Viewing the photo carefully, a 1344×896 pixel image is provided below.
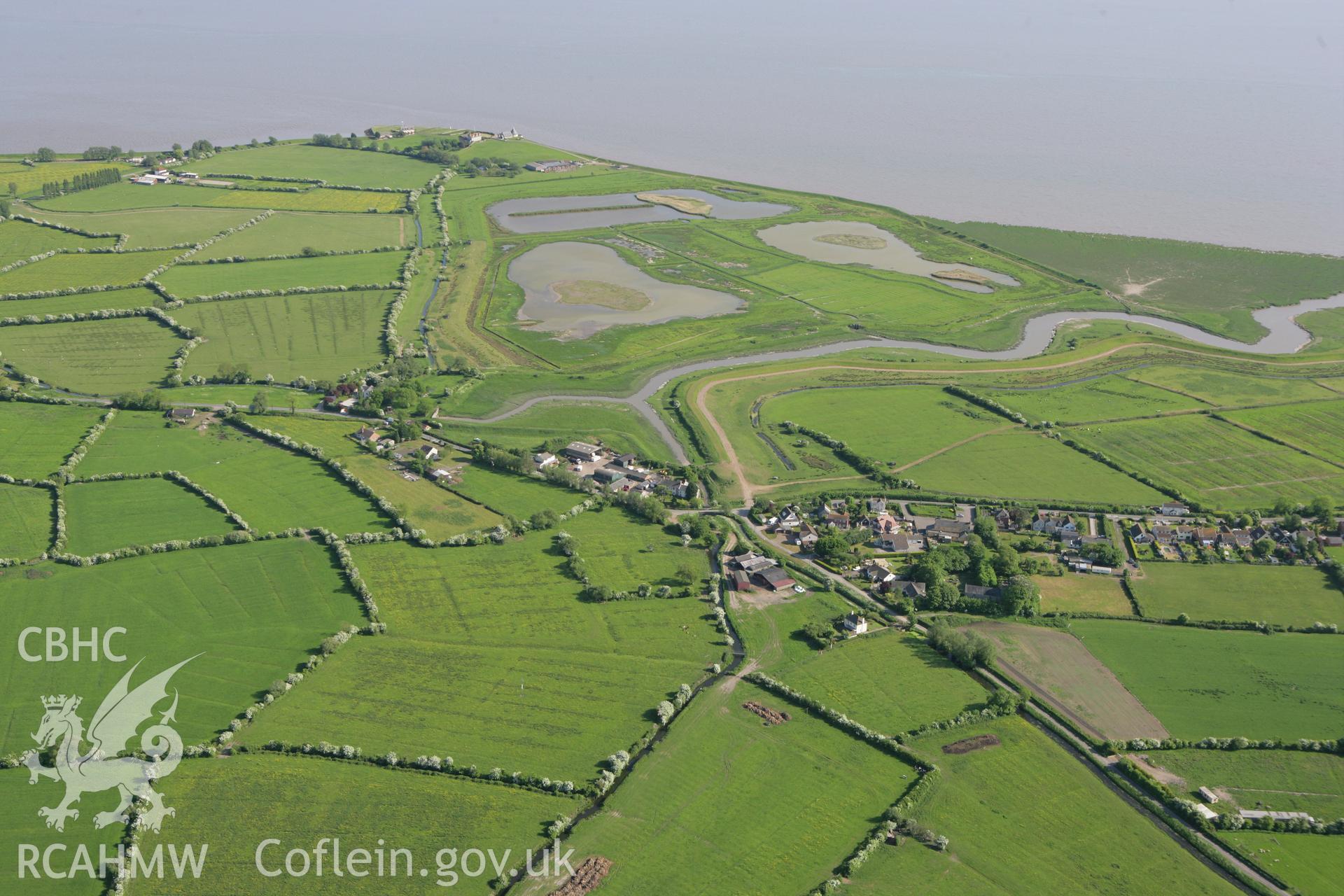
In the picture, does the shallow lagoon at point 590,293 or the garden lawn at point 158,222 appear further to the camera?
the garden lawn at point 158,222

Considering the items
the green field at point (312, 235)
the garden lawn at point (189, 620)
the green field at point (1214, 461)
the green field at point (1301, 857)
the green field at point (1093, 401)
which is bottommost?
the garden lawn at point (189, 620)

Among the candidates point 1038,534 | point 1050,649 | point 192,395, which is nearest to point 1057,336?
point 1038,534

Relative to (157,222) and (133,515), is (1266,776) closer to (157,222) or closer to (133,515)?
(133,515)

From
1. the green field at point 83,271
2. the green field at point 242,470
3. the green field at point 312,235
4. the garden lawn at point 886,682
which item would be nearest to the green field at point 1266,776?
the garden lawn at point 886,682

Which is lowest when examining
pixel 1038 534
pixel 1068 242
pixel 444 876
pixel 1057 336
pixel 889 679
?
pixel 444 876

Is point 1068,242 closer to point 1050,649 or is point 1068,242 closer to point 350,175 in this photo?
point 1050,649

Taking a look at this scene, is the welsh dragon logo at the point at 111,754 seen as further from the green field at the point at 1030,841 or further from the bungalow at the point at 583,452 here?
the bungalow at the point at 583,452
